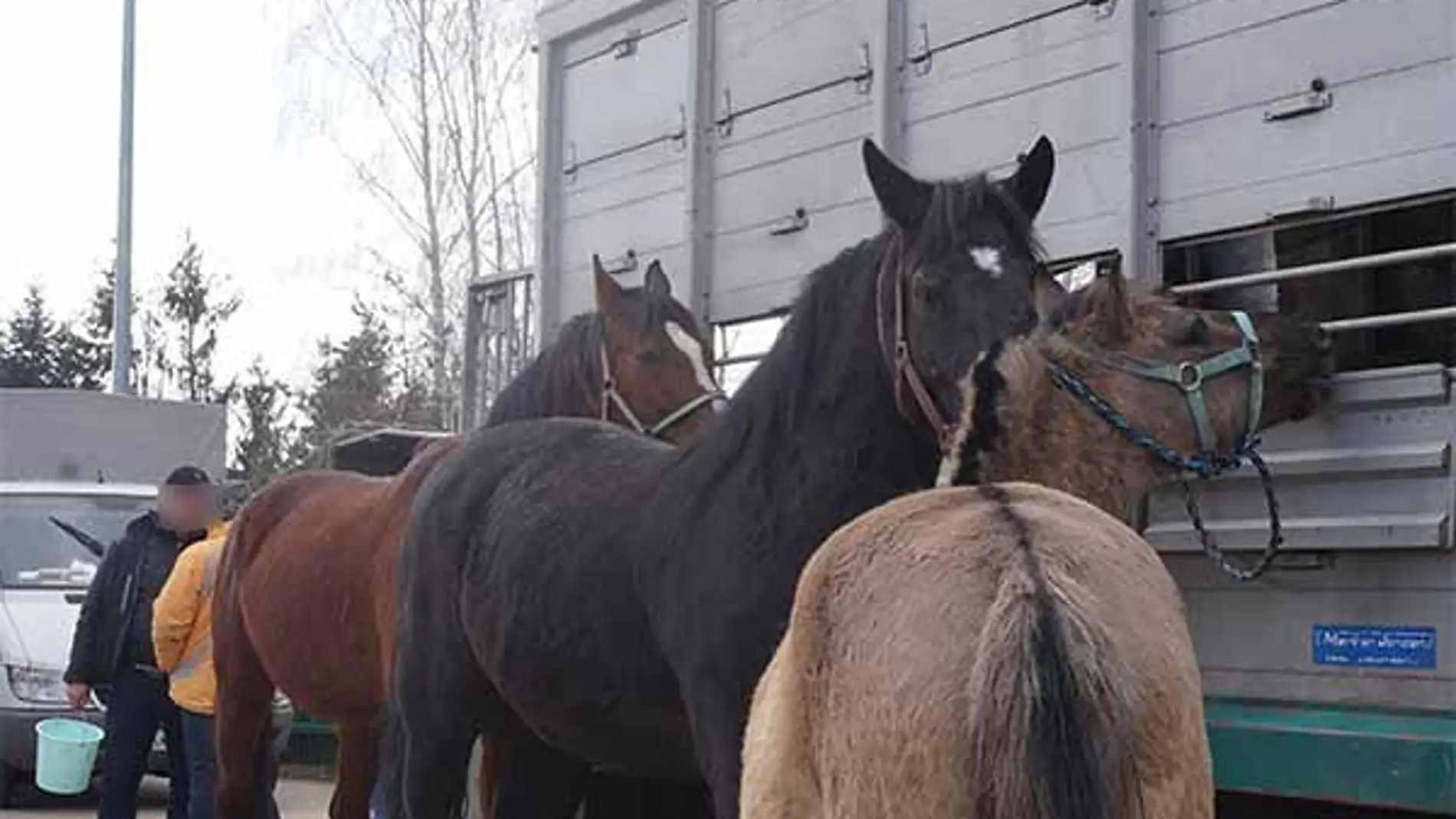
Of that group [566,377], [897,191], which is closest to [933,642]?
[897,191]

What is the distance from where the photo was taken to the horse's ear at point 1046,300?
4.35 metres

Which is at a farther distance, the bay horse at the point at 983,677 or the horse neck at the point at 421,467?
the horse neck at the point at 421,467

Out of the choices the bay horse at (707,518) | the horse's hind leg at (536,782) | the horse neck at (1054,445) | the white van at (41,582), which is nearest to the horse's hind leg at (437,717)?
the bay horse at (707,518)

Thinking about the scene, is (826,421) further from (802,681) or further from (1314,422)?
(802,681)

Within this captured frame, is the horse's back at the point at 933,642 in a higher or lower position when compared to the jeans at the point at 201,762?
higher

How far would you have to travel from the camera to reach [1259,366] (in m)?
4.72

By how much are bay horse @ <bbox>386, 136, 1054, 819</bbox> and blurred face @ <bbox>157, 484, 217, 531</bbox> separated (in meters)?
4.16

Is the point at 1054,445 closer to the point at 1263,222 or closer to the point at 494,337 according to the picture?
the point at 1263,222

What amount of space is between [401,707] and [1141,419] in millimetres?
2447

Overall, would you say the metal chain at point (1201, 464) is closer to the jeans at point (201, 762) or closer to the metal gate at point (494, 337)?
the metal gate at point (494, 337)

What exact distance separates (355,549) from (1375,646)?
13.3 ft

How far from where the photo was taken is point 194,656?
923 cm

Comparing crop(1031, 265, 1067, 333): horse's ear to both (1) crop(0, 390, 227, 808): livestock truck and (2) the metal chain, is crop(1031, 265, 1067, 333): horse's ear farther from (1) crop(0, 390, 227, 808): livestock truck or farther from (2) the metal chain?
(1) crop(0, 390, 227, 808): livestock truck

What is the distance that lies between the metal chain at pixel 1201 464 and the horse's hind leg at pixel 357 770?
12.8 ft
